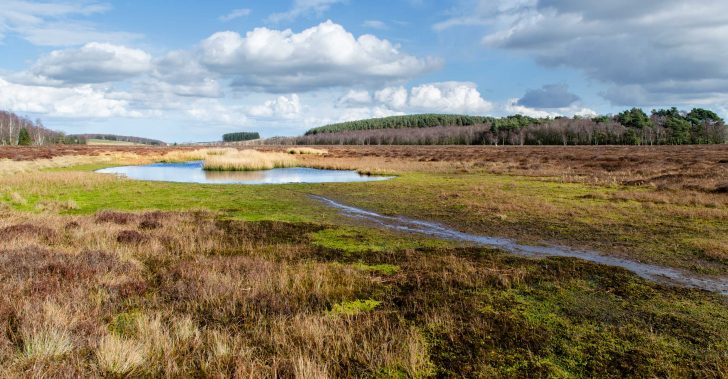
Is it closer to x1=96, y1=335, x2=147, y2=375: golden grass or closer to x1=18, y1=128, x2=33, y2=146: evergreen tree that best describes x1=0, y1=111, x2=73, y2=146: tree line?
x1=18, y1=128, x2=33, y2=146: evergreen tree

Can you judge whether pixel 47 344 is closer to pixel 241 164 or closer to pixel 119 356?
pixel 119 356

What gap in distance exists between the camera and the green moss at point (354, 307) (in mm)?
8094

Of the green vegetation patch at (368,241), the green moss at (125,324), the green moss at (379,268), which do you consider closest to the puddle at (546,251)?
the green vegetation patch at (368,241)

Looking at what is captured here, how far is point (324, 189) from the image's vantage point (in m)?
30.8

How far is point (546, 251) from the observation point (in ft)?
43.5

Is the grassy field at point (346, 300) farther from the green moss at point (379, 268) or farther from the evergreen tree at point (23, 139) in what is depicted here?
the evergreen tree at point (23, 139)

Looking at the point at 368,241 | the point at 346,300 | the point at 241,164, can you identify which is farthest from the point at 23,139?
the point at 346,300

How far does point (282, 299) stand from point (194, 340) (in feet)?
7.33

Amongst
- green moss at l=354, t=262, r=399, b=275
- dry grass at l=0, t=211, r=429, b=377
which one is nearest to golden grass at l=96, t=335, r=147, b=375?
dry grass at l=0, t=211, r=429, b=377

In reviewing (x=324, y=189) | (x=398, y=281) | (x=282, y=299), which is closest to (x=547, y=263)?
(x=398, y=281)

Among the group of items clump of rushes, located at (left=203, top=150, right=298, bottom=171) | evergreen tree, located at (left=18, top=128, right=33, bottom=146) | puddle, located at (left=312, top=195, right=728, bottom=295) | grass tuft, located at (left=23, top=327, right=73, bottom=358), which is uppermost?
evergreen tree, located at (left=18, top=128, right=33, bottom=146)

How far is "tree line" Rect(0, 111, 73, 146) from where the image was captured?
116669 millimetres

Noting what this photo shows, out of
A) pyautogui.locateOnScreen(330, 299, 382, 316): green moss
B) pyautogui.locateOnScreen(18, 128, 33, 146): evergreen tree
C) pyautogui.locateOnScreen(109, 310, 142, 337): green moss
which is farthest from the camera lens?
pyautogui.locateOnScreen(18, 128, 33, 146): evergreen tree

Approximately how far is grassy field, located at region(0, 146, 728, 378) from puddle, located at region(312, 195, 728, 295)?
64 centimetres
